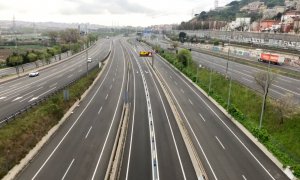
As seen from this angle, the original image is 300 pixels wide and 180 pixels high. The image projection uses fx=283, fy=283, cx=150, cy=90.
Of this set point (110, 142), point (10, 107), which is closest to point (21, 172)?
point (110, 142)

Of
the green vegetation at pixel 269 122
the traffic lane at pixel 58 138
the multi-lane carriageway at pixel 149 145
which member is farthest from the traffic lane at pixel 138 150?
the green vegetation at pixel 269 122

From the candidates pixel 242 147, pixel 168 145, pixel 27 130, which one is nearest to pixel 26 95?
pixel 27 130

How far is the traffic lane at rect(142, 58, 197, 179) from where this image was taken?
28344mm

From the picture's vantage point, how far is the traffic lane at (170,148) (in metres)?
28.3

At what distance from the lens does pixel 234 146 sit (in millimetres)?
35438

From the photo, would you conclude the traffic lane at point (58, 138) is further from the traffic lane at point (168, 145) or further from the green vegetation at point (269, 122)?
the green vegetation at point (269, 122)

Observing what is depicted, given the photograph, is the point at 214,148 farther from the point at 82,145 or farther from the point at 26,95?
the point at 26,95

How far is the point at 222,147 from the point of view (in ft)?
115

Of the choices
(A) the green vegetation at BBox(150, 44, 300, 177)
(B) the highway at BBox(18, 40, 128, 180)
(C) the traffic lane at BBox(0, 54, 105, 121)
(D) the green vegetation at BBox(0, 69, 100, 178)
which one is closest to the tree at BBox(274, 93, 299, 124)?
(A) the green vegetation at BBox(150, 44, 300, 177)

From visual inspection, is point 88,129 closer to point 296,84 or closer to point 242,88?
point 242,88

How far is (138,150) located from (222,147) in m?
10.5

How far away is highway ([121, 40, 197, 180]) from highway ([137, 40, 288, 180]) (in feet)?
7.85

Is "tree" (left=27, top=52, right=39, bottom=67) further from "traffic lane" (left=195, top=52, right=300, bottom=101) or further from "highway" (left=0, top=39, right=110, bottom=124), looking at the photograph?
"traffic lane" (left=195, top=52, right=300, bottom=101)

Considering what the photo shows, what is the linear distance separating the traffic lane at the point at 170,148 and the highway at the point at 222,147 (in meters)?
1.93
